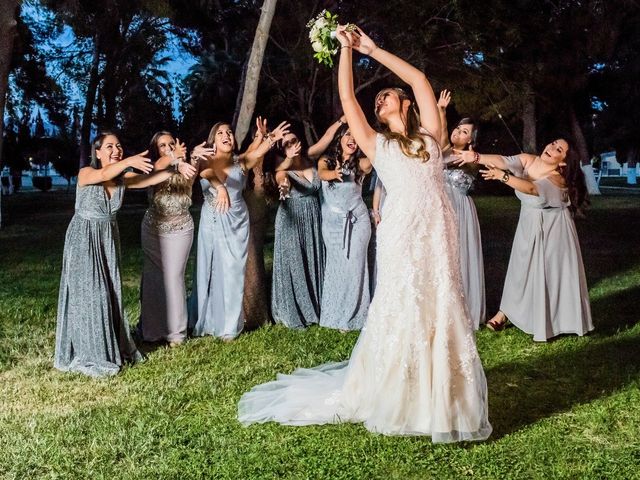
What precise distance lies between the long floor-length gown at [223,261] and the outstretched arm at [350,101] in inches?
118

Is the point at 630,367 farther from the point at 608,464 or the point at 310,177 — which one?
the point at 310,177

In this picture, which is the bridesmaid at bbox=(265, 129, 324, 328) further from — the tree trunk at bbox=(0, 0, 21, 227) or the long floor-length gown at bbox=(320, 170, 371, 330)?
the tree trunk at bbox=(0, 0, 21, 227)

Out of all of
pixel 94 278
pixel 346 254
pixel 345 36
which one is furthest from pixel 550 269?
pixel 94 278

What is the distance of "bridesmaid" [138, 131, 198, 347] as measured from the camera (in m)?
7.50

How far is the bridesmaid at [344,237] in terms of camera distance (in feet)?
26.7

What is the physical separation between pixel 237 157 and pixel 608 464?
473 cm

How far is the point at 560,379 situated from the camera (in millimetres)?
6402

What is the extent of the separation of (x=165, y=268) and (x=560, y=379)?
12.8ft

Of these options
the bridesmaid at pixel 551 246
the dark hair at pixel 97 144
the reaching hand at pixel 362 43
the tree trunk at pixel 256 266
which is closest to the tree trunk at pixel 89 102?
the tree trunk at pixel 256 266

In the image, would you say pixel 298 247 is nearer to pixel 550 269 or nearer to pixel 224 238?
pixel 224 238

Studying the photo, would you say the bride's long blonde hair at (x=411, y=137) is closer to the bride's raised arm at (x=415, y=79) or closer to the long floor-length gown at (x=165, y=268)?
the bride's raised arm at (x=415, y=79)

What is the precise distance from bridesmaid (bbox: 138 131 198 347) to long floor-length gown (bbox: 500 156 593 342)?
3.39 m

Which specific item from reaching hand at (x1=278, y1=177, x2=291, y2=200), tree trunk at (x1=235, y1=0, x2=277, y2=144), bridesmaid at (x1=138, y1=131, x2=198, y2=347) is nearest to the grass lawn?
bridesmaid at (x1=138, y1=131, x2=198, y2=347)

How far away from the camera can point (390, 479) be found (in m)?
4.37
